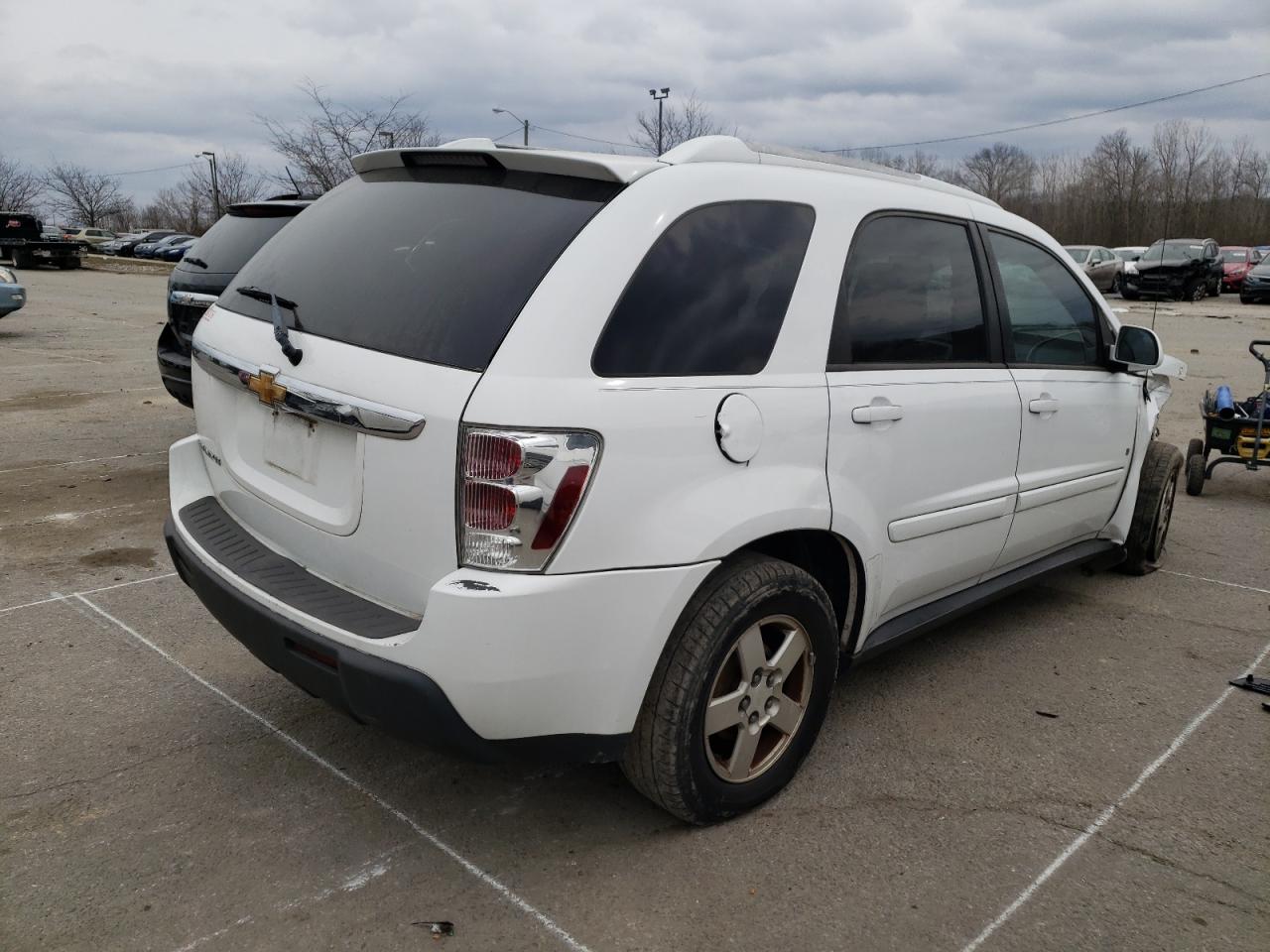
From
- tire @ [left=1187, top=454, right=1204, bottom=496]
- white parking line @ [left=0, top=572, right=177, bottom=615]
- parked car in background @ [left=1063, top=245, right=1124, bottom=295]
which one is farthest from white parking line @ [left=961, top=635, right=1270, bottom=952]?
parked car in background @ [left=1063, top=245, right=1124, bottom=295]

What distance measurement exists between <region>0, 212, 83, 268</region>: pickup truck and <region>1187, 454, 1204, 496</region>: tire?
3448cm

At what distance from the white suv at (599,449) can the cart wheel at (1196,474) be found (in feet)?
13.7

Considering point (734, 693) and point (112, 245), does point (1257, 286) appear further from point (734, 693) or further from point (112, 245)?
point (112, 245)

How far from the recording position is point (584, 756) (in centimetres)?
252

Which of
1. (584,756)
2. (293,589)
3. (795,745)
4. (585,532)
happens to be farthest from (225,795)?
(795,745)

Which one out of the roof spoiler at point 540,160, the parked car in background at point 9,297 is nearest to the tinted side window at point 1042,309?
the roof spoiler at point 540,160

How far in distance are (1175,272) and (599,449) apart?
31555 millimetres

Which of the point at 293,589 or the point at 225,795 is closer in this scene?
the point at 293,589

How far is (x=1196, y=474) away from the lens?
700 centimetres

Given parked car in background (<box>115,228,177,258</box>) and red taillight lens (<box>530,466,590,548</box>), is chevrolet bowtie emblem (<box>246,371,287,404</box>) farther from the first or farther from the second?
parked car in background (<box>115,228,177,258</box>)

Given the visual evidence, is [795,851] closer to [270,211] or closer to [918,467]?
[918,467]

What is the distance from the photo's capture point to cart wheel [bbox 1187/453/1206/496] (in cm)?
700

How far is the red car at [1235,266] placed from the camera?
33.5 meters

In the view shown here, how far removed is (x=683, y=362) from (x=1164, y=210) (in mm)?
70496
